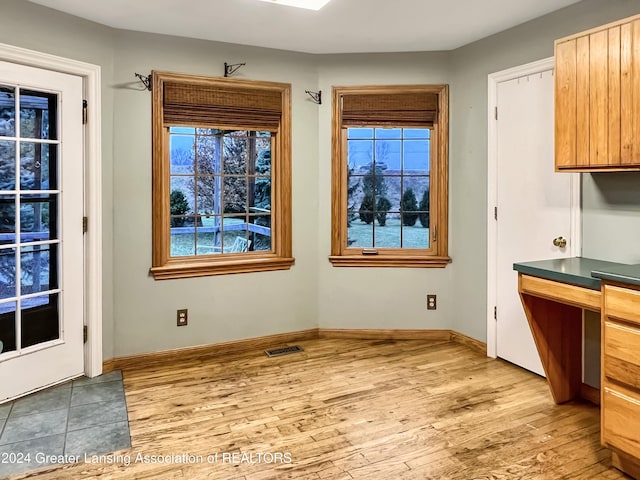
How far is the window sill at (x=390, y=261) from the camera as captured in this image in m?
4.10

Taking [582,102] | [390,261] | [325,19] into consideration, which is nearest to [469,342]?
[390,261]

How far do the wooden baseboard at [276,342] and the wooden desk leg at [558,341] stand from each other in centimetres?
Result: 85

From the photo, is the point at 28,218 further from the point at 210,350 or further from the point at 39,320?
the point at 210,350

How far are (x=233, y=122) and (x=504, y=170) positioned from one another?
2065 millimetres

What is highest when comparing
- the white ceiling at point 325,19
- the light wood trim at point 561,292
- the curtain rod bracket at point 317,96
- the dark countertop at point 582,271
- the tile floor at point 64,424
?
the white ceiling at point 325,19

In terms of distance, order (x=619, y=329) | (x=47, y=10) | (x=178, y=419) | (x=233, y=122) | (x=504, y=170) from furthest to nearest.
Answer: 1. (x=233, y=122)
2. (x=504, y=170)
3. (x=47, y=10)
4. (x=178, y=419)
5. (x=619, y=329)

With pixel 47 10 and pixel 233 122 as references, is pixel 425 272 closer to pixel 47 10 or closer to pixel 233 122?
pixel 233 122

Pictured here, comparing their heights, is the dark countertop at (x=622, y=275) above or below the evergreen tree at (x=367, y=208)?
below

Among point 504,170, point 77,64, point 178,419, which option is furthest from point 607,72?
point 77,64

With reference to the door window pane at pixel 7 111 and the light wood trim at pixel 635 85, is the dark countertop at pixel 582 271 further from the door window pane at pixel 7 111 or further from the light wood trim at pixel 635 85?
the door window pane at pixel 7 111

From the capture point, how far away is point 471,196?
3.87m

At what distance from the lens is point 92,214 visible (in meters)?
3.29

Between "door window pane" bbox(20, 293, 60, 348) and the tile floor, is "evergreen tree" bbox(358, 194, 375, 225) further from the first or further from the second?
"door window pane" bbox(20, 293, 60, 348)

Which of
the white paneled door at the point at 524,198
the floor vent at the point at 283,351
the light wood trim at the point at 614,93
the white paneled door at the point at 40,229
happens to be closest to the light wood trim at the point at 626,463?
the white paneled door at the point at 524,198
